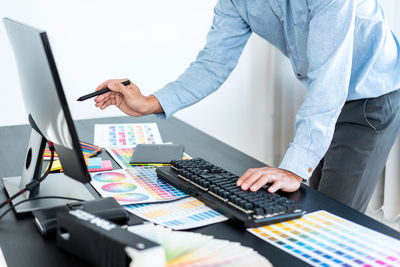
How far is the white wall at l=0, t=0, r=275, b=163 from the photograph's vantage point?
7.37ft

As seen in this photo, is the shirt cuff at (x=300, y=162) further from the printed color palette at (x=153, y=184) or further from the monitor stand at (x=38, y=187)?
the monitor stand at (x=38, y=187)

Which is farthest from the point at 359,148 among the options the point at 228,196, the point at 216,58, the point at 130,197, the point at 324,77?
the point at 130,197

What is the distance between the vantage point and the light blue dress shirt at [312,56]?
1.13 m

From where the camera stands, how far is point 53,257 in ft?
2.50

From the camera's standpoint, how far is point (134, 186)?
3.55ft

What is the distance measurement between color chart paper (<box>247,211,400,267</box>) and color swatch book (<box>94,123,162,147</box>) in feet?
2.32

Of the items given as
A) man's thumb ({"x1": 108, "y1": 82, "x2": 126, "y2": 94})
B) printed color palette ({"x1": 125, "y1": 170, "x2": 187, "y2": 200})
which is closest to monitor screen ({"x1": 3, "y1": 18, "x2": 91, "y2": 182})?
printed color palette ({"x1": 125, "y1": 170, "x2": 187, "y2": 200})

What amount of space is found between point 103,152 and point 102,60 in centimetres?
112

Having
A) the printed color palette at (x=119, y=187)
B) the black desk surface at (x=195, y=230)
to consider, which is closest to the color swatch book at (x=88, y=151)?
the black desk surface at (x=195, y=230)

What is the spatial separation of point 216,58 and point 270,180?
2.12ft

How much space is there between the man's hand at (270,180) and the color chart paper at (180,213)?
0.31 ft

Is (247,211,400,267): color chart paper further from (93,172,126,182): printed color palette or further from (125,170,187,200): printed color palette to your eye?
(93,172,126,182): printed color palette

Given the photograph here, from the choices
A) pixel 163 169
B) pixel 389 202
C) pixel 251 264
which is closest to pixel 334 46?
pixel 163 169

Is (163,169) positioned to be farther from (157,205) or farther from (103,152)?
(103,152)
